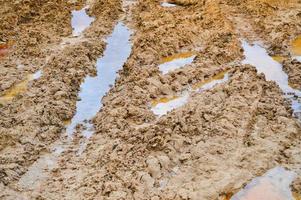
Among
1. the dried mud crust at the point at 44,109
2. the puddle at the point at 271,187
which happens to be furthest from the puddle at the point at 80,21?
the puddle at the point at 271,187

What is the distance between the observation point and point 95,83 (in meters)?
8.14

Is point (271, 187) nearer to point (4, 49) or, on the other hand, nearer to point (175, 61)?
point (175, 61)

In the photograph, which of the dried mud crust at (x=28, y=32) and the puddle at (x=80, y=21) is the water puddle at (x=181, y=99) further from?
the puddle at (x=80, y=21)

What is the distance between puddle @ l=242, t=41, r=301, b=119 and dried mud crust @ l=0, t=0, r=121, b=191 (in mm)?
3313

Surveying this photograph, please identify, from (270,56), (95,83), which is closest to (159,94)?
(95,83)

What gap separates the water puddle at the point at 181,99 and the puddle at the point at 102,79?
1.08 meters

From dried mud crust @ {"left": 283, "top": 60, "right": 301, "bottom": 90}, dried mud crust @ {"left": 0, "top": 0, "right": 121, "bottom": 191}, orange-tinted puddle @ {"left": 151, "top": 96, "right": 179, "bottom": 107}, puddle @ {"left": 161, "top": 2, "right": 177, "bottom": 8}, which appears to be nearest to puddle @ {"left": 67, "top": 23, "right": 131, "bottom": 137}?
dried mud crust @ {"left": 0, "top": 0, "right": 121, "bottom": 191}

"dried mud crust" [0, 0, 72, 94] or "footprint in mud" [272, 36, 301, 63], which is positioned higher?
"dried mud crust" [0, 0, 72, 94]

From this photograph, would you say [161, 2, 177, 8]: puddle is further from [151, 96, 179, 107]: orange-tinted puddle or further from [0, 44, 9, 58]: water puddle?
[151, 96, 179, 107]: orange-tinted puddle

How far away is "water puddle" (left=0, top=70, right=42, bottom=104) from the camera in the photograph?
299 inches

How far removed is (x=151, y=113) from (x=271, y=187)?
235cm

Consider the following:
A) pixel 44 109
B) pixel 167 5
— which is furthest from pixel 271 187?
pixel 167 5

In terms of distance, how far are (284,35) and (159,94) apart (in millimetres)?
3750

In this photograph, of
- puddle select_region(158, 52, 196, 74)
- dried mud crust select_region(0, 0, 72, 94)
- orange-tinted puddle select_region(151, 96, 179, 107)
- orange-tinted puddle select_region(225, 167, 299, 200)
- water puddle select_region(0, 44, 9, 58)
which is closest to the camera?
orange-tinted puddle select_region(225, 167, 299, 200)
